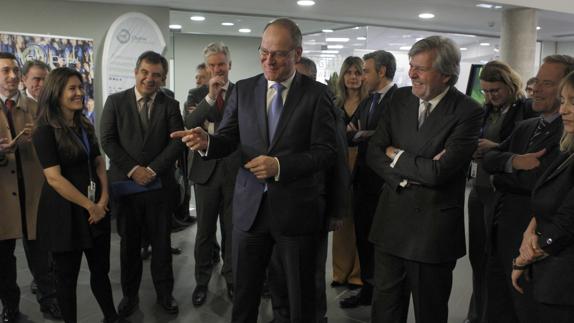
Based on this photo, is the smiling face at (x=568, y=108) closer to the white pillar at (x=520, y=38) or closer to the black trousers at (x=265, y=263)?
the black trousers at (x=265, y=263)

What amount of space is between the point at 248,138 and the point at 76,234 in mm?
1177

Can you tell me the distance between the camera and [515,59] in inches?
278

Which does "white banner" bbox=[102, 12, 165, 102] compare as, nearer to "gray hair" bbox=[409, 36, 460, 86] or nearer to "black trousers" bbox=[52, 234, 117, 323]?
"black trousers" bbox=[52, 234, 117, 323]

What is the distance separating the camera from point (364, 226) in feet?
12.0

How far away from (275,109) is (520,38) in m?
5.92

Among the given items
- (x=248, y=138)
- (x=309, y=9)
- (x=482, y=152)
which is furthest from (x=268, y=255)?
(x=309, y=9)

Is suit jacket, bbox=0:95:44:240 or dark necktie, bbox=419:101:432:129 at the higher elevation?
dark necktie, bbox=419:101:432:129

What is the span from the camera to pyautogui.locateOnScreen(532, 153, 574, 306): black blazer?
1.87 meters

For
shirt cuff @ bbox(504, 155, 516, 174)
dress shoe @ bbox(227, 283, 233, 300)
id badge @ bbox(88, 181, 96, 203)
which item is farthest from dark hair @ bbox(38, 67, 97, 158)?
shirt cuff @ bbox(504, 155, 516, 174)

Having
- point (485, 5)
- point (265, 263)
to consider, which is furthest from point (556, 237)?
point (485, 5)

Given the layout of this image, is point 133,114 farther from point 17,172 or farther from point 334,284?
point 334,284

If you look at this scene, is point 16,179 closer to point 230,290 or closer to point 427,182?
point 230,290

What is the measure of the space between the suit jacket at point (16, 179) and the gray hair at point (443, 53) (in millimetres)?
2403

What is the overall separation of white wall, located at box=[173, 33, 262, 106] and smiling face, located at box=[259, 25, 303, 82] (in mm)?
7493
